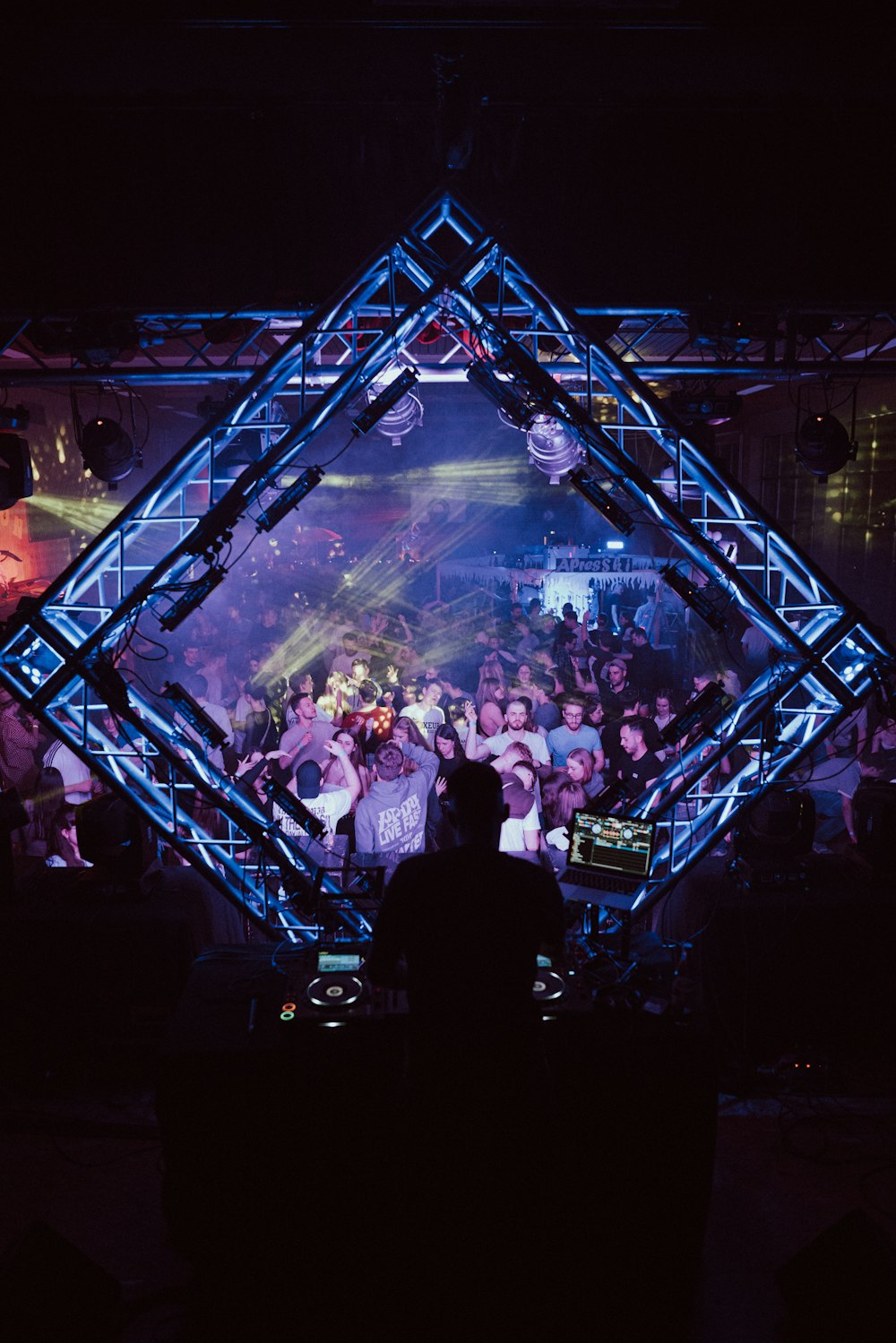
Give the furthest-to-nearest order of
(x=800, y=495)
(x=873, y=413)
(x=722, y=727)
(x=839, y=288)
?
(x=800, y=495) < (x=873, y=413) < (x=839, y=288) < (x=722, y=727)

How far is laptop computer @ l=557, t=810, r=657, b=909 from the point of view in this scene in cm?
369

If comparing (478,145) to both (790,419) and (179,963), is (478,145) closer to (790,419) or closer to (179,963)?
(179,963)

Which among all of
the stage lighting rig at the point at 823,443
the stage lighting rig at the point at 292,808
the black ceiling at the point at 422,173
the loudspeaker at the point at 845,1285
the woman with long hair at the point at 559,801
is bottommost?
the loudspeaker at the point at 845,1285

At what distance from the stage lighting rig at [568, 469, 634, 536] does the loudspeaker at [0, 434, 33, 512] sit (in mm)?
3231

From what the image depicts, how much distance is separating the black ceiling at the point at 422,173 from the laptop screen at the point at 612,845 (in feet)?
8.67

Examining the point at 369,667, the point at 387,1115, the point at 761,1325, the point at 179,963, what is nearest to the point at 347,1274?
the point at 387,1115

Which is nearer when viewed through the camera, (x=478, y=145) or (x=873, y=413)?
(x=478, y=145)

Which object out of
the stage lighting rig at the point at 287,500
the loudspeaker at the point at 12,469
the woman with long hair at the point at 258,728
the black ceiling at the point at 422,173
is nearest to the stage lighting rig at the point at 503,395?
the black ceiling at the point at 422,173

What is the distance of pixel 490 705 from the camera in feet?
20.7

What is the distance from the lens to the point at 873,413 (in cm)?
855

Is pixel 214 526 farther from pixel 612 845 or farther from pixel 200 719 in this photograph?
pixel 612 845

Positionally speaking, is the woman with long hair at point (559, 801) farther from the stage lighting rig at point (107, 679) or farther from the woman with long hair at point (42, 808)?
the woman with long hair at point (42, 808)

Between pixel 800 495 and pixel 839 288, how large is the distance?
6353 mm

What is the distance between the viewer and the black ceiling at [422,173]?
4.55 m
